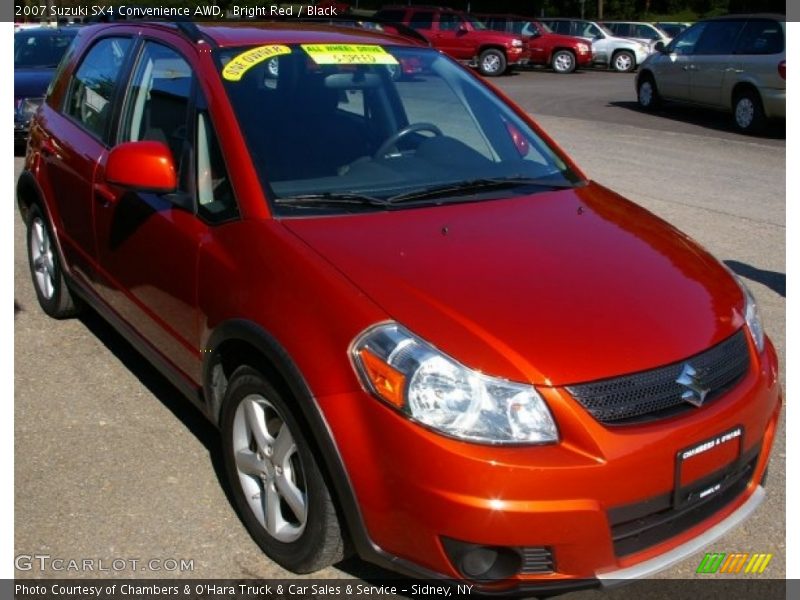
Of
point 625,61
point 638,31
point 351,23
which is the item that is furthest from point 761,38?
point 638,31

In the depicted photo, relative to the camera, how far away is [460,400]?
265 cm

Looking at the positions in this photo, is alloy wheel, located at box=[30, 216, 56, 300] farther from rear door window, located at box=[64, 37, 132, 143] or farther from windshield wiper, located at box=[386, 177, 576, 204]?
windshield wiper, located at box=[386, 177, 576, 204]

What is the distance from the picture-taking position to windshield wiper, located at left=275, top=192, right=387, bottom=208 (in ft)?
11.2

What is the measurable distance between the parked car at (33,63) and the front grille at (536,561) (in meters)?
10.6

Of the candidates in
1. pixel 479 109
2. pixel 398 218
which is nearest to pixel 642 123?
pixel 479 109

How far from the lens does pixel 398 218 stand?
134 inches

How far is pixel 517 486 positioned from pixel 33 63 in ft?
40.6

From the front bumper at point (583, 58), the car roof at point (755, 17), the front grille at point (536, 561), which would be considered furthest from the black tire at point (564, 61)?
the front grille at point (536, 561)

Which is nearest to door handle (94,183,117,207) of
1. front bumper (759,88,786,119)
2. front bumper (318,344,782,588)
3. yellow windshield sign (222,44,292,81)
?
yellow windshield sign (222,44,292,81)

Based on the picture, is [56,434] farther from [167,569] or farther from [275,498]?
[275,498]

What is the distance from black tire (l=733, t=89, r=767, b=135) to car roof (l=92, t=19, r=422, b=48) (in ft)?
38.9

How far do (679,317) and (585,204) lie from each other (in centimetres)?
94

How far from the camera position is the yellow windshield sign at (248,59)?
377 centimetres

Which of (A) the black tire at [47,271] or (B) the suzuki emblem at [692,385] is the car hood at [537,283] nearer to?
(B) the suzuki emblem at [692,385]
